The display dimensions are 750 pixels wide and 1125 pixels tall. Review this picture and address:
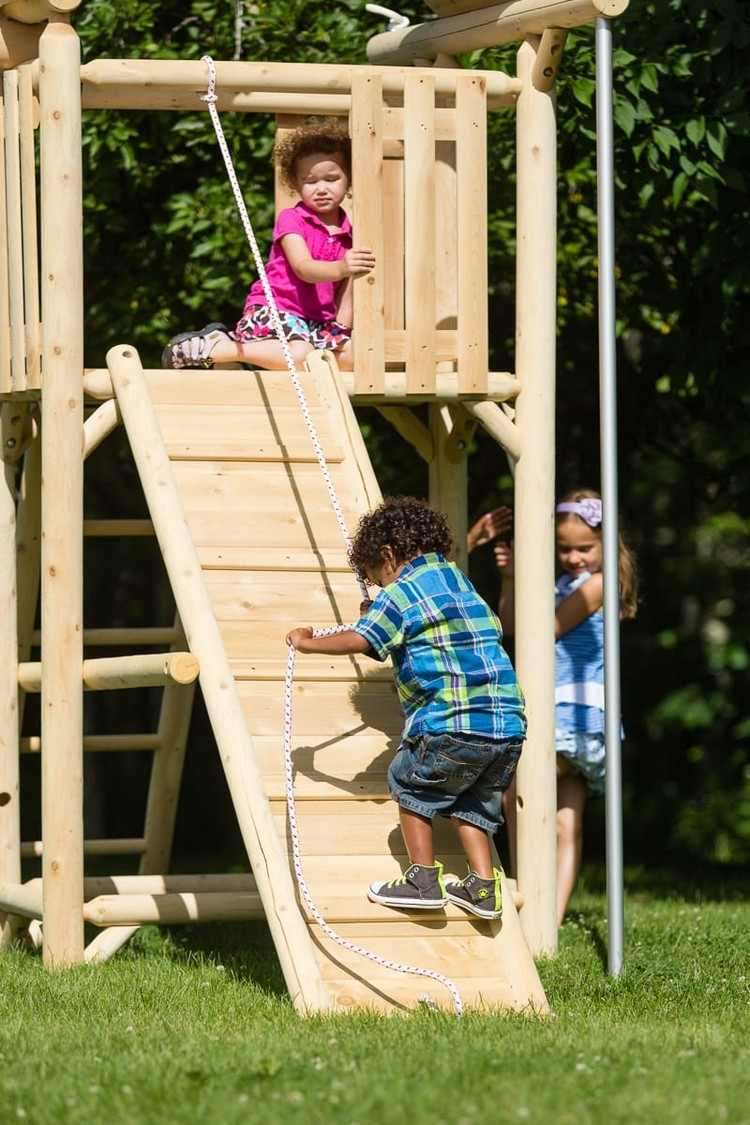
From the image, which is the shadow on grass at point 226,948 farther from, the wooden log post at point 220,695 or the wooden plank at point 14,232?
the wooden plank at point 14,232

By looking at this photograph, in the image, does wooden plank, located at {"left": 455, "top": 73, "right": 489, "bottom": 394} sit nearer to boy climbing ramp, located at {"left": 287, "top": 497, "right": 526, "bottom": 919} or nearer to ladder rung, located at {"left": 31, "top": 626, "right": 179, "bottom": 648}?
boy climbing ramp, located at {"left": 287, "top": 497, "right": 526, "bottom": 919}

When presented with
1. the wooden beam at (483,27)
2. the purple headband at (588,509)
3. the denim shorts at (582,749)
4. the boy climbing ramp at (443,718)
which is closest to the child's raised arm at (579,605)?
the purple headband at (588,509)

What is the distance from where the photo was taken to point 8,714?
7250 millimetres

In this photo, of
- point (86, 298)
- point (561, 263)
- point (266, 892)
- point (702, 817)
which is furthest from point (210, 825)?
point (266, 892)

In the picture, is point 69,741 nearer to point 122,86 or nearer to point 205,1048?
point 205,1048

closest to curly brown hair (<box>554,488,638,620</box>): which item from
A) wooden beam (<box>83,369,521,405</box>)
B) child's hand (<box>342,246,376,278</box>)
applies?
wooden beam (<box>83,369,521,405</box>)

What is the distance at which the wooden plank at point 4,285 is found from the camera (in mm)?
7094

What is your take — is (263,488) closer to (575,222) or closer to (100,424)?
(100,424)

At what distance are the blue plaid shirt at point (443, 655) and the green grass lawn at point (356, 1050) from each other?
921mm

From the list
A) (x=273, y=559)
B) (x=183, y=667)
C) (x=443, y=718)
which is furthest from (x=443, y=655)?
(x=273, y=559)

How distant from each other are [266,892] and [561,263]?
5.04 meters

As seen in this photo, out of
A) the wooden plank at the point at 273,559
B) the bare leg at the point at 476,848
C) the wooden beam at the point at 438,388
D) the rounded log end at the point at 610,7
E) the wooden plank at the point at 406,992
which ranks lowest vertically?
the wooden plank at the point at 406,992

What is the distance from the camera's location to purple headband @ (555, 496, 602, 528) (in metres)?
7.86

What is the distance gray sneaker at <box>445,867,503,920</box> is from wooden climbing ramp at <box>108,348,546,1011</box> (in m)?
0.05
